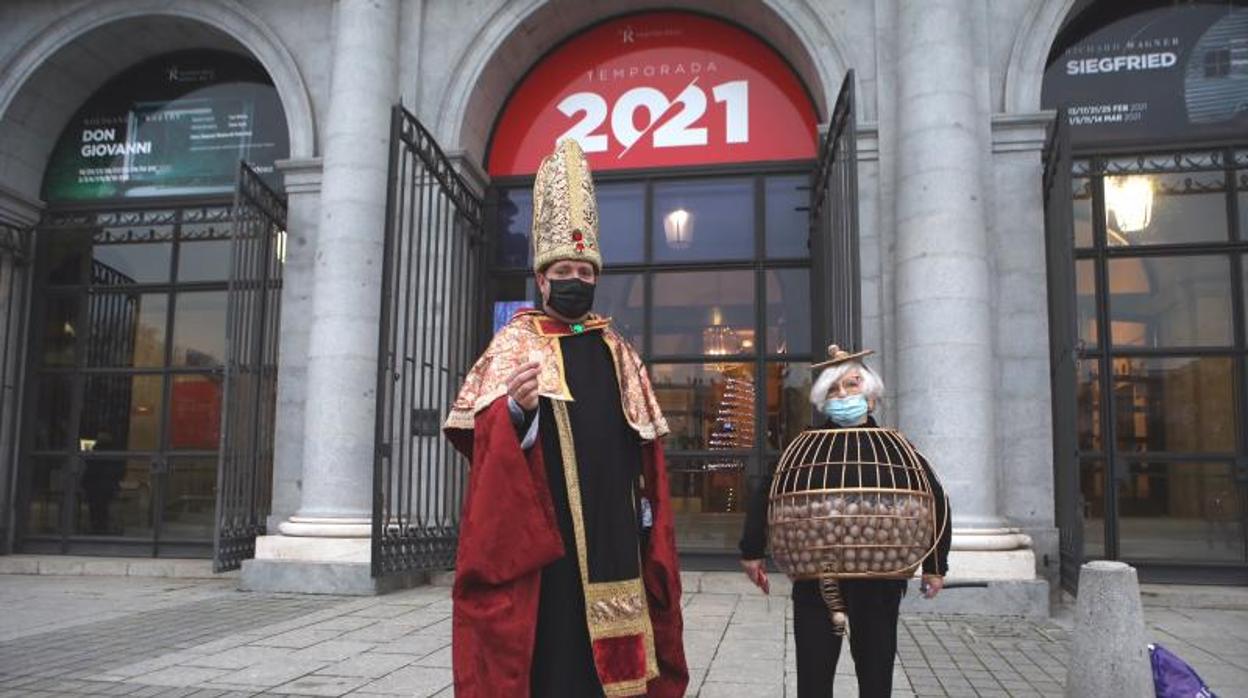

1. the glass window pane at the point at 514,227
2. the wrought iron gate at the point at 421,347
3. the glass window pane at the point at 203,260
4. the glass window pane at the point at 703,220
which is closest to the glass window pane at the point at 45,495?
the glass window pane at the point at 203,260

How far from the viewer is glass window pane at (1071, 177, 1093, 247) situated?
9.32 metres

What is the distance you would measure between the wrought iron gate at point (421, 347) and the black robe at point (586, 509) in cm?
491

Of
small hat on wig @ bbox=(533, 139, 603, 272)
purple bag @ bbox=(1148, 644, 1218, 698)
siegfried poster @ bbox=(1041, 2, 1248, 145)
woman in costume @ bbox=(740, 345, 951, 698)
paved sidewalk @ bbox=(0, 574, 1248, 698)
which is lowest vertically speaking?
paved sidewalk @ bbox=(0, 574, 1248, 698)

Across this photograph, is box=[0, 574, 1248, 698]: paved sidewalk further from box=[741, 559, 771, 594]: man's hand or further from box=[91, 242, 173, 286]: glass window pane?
box=[91, 242, 173, 286]: glass window pane

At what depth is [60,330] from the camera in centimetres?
1167

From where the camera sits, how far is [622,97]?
1055 cm

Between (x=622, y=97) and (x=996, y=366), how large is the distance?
4824 millimetres

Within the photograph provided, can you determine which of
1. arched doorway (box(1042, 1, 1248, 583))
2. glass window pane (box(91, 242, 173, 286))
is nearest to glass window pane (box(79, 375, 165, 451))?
glass window pane (box(91, 242, 173, 286))

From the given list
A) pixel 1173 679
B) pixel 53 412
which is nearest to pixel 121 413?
pixel 53 412

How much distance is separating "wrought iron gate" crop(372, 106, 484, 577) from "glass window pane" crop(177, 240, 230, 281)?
272cm

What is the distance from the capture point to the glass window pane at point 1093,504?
885cm

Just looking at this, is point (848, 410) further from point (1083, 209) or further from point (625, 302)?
point (1083, 209)

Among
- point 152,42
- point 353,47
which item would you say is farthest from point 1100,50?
point 152,42

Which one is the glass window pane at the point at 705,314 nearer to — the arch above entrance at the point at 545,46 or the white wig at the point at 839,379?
the arch above entrance at the point at 545,46
